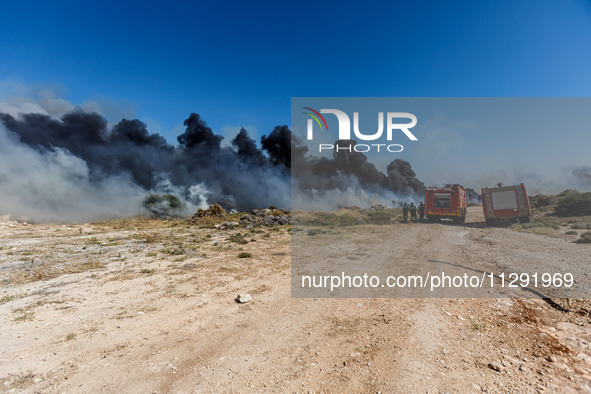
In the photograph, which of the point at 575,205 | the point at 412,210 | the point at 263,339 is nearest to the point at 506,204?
the point at 575,205

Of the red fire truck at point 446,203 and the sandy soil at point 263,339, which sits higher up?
the red fire truck at point 446,203

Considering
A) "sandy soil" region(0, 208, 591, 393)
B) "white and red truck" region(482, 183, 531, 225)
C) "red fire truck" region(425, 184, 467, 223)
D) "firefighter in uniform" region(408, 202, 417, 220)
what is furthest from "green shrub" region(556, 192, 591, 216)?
"sandy soil" region(0, 208, 591, 393)

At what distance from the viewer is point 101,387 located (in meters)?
3.60

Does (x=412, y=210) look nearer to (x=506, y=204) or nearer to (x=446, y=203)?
(x=446, y=203)

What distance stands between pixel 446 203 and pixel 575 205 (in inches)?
346

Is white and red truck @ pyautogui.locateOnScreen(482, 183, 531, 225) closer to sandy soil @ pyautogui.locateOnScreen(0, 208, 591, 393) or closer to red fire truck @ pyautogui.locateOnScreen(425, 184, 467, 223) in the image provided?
red fire truck @ pyautogui.locateOnScreen(425, 184, 467, 223)

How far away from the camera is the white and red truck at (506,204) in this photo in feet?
67.2

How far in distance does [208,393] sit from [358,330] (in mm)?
2952

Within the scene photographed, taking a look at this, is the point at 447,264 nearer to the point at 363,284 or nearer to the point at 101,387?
the point at 363,284

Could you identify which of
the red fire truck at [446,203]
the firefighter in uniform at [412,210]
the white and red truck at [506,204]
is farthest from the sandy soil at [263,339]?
the firefighter in uniform at [412,210]

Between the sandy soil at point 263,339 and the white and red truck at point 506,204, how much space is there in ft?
61.3

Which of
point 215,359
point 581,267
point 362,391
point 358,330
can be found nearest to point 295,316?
point 358,330

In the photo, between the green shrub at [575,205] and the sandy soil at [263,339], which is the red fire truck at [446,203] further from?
the sandy soil at [263,339]

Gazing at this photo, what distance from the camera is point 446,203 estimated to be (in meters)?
24.5
